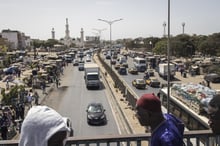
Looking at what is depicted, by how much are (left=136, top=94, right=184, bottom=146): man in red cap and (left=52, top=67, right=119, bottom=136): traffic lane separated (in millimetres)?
19176

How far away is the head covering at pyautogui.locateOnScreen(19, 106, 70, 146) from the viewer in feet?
8.63

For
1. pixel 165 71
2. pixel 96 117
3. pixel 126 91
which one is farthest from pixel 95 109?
pixel 165 71

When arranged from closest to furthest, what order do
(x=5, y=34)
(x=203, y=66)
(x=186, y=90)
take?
(x=186, y=90) < (x=203, y=66) < (x=5, y=34)

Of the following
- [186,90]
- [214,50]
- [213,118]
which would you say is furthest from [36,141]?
[214,50]

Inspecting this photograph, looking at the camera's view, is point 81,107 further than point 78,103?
No

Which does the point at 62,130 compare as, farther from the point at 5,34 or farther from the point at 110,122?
the point at 5,34

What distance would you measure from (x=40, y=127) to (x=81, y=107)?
30.6 meters

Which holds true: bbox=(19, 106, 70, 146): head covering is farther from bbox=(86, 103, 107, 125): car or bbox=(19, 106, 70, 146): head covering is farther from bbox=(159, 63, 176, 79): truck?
bbox=(159, 63, 176, 79): truck

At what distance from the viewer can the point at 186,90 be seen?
2036 cm

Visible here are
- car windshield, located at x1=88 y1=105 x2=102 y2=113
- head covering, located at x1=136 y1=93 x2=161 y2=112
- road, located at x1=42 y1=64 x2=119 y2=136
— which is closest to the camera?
head covering, located at x1=136 y1=93 x2=161 y2=112

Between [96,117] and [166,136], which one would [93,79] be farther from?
[166,136]

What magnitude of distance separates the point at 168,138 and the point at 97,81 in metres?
42.0

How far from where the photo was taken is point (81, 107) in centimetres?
3309

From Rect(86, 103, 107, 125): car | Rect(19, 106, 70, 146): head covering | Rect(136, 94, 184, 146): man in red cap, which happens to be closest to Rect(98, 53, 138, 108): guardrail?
Rect(86, 103, 107, 125): car
